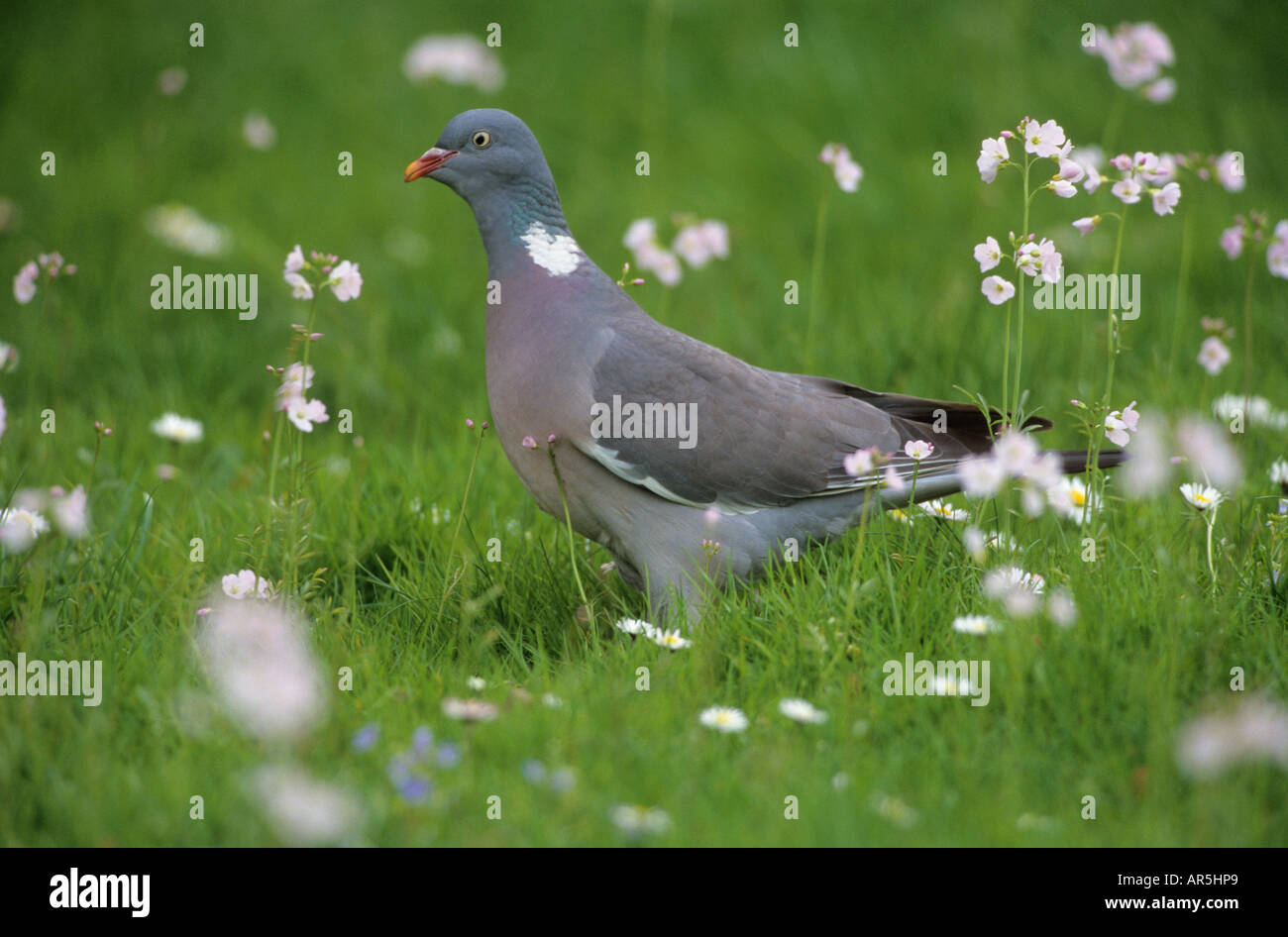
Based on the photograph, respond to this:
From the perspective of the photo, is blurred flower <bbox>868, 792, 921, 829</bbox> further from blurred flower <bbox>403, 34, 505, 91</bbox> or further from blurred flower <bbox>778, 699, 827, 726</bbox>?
blurred flower <bbox>403, 34, 505, 91</bbox>

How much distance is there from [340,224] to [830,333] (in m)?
3.14

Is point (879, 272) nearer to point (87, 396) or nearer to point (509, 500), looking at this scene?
point (509, 500)

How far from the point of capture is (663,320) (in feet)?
19.2

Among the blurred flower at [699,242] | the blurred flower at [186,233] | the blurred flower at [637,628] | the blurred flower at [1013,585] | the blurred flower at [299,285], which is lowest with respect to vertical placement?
the blurred flower at [637,628]

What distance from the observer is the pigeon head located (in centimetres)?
385

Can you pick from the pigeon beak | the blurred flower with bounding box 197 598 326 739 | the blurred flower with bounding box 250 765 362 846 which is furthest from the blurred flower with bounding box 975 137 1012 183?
the blurred flower with bounding box 250 765 362 846

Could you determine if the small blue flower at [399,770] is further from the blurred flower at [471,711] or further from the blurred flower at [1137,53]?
the blurred flower at [1137,53]

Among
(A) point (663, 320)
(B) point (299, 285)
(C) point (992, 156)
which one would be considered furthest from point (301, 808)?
(A) point (663, 320)

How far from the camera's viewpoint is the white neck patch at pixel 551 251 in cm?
382

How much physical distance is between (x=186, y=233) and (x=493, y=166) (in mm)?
3603

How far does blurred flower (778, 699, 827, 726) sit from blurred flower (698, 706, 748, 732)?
10cm

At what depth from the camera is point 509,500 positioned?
4621 millimetres

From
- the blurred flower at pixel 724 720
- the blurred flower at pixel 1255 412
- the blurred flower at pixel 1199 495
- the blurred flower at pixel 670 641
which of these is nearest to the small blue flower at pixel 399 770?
the blurred flower at pixel 724 720

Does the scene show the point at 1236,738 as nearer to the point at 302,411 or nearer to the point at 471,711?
the point at 471,711
